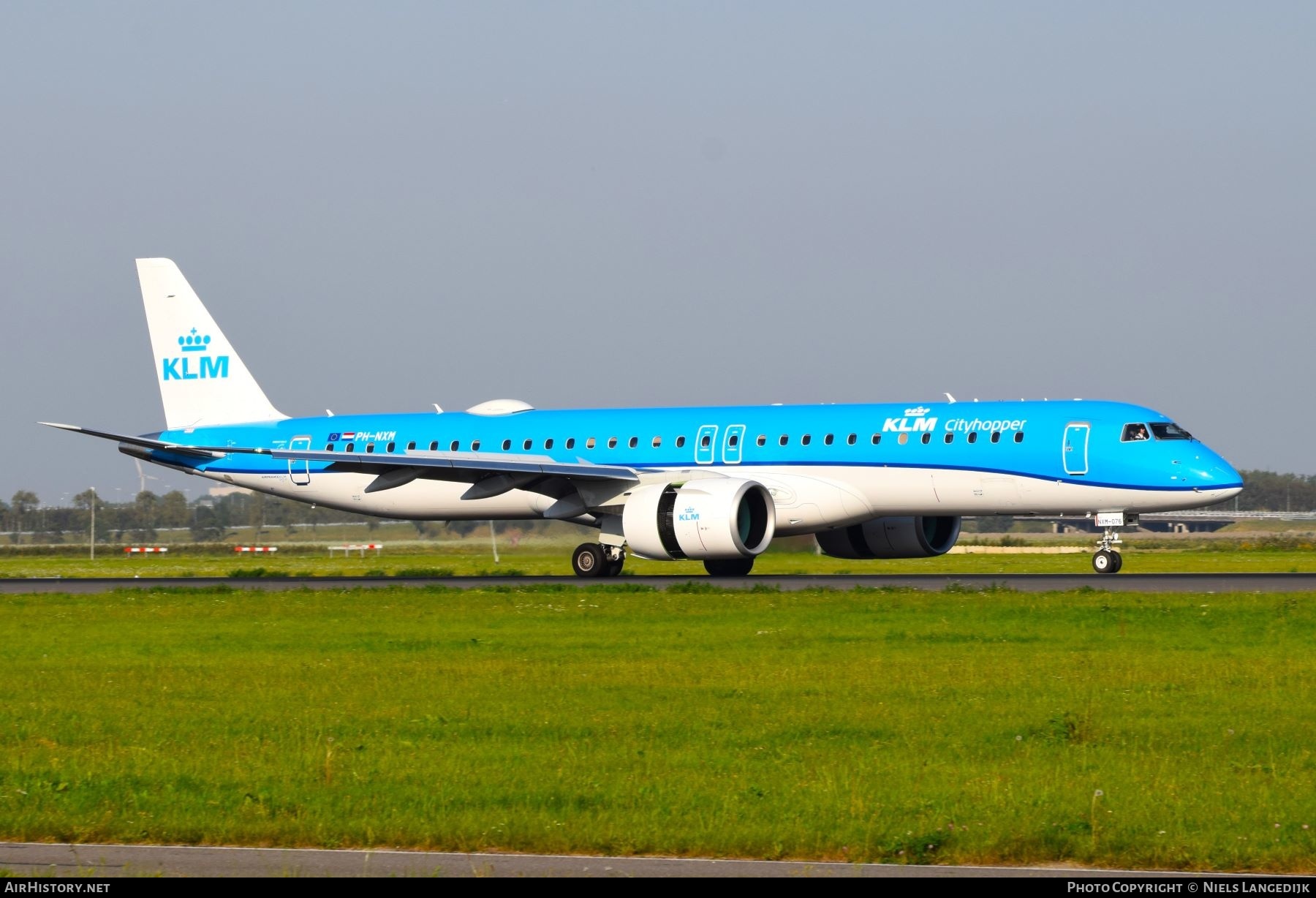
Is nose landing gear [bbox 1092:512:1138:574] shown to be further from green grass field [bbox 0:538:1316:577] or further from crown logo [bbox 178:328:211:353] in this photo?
crown logo [bbox 178:328:211:353]

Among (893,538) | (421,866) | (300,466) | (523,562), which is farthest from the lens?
(523,562)

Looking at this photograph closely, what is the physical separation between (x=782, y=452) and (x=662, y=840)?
Result: 2884 centimetres

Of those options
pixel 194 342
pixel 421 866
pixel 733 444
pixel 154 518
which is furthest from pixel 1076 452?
pixel 154 518

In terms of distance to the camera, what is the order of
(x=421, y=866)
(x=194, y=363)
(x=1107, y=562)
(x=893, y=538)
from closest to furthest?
(x=421, y=866) → (x=1107, y=562) → (x=893, y=538) → (x=194, y=363)

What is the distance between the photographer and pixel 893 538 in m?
42.0

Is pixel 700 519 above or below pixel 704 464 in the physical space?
below

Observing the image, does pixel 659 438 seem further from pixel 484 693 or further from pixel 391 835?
pixel 391 835

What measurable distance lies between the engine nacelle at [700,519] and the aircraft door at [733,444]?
1730 millimetres

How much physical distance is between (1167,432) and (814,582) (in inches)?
327

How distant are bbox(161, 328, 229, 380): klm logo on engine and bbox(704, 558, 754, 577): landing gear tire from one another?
1614 centimetres

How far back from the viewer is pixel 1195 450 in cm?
3591

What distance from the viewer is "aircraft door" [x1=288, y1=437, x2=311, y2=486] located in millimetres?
46125

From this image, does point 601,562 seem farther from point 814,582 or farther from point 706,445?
point 814,582
